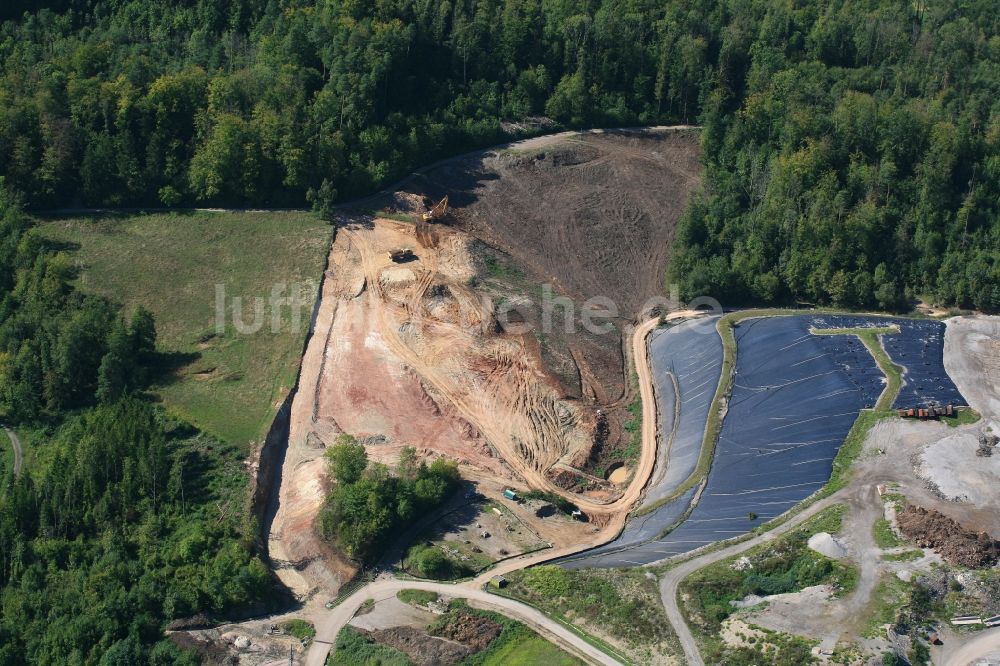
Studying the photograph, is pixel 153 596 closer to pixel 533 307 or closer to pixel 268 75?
pixel 533 307

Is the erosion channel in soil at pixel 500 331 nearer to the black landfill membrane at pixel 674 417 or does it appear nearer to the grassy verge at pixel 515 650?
the black landfill membrane at pixel 674 417

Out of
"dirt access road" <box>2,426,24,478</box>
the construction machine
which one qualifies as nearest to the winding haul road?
"dirt access road" <box>2,426,24,478</box>

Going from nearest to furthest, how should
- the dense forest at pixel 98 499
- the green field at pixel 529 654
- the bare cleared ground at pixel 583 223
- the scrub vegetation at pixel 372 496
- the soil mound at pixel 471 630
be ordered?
the green field at pixel 529 654, the soil mound at pixel 471 630, the dense forest at pixel 98 499, the scrub vegetation at pixel 372 496, the bare cleared ground at pixel 583 223

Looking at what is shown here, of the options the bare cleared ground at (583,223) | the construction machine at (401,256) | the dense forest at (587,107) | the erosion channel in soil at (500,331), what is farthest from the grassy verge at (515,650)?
the dense forest at (587,107)

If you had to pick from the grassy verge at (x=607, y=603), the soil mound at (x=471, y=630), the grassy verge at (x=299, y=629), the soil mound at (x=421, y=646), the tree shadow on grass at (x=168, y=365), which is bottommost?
the grassy verge at (x=299, y=629)

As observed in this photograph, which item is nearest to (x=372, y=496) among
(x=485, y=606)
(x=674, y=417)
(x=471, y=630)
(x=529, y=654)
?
(x=485, y=606)

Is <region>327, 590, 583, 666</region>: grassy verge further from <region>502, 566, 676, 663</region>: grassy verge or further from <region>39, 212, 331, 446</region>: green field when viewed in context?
<region>39, 212, 331, 446</region>: green field
